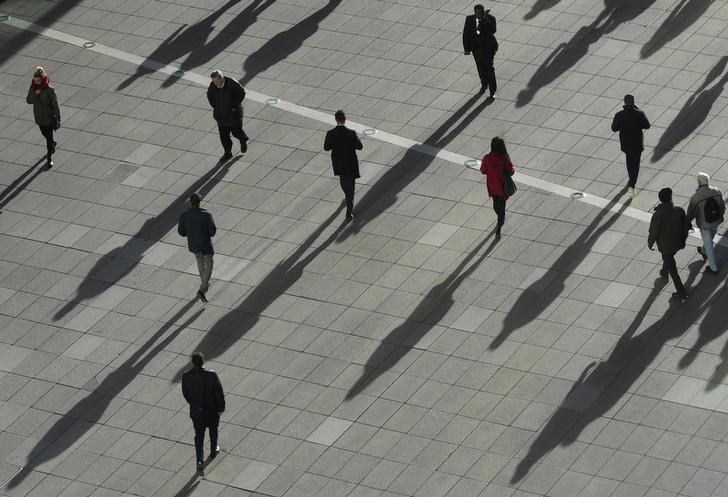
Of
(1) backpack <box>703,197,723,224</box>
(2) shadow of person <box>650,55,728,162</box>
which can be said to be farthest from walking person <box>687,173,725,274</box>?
(2) shadow of person <box>650,55,728,162</box>

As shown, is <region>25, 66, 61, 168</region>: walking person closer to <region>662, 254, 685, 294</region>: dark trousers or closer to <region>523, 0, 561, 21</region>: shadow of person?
<region>523, 0, 561, 21</region>: shadow of person

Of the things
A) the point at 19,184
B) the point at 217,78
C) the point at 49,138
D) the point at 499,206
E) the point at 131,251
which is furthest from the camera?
the point at 49,138

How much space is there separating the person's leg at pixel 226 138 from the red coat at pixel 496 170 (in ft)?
14.8

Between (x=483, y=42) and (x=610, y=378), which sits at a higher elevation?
(x=483, y=42)

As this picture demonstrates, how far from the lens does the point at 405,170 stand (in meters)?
25.6

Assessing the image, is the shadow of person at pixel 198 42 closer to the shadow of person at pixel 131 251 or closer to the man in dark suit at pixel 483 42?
the shadow of person at pixel 131 251

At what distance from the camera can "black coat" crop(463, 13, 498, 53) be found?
26875mm

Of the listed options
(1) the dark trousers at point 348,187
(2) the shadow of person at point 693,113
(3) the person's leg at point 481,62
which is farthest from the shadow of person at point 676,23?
(1) the dark trousers at point 348,187

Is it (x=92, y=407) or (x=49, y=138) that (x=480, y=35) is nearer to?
(x=49, y=138)

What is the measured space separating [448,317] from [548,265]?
170 cm

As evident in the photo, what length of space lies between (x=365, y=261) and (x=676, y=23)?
8129mm

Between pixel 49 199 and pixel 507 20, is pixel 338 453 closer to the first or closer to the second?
pixel 49 199

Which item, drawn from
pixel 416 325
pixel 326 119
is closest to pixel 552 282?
pixel 416 325

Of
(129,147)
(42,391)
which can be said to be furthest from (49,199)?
(42,391)
